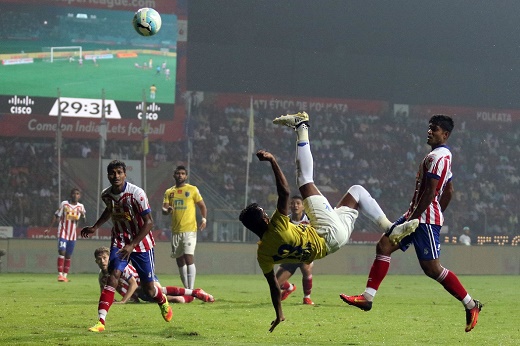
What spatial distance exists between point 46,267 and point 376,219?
19.9 metres

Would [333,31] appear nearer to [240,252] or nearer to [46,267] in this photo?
[240,252]

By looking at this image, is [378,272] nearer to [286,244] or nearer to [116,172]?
[286,244]

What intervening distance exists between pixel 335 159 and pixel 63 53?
1265cm

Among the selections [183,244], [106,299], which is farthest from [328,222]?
[183,244]

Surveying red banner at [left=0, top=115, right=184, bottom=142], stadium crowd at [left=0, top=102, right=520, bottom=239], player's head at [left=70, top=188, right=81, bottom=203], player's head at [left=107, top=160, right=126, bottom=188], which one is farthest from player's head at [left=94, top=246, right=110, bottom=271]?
red banner at [left=0, top=115, right=184, bottom=142]

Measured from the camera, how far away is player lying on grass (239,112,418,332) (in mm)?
9609

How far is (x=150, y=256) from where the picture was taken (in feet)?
41.4

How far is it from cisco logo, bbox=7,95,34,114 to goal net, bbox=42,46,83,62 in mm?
1846

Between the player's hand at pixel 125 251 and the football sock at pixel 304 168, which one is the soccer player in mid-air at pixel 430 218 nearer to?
the football sock at pixel 304 168

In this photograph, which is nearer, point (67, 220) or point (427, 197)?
point (427, 197)

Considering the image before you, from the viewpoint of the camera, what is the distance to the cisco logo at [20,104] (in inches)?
1511

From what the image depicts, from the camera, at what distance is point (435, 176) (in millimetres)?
10602

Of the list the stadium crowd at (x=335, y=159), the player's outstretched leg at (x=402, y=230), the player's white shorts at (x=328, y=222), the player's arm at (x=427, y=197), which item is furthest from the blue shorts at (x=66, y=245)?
the player's arm at (x=427, y=197)

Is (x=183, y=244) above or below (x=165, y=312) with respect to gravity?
above
